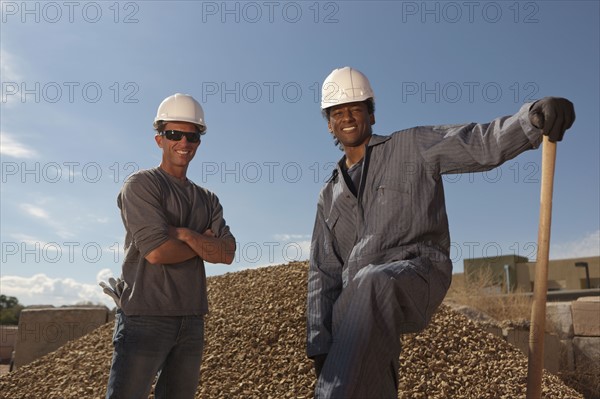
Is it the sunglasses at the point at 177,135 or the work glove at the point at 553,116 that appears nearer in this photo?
the work glove at the point at 553,116

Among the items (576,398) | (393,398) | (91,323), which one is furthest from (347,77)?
(91,323)

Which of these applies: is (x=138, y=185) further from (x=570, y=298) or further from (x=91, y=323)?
(x=570, y=298)

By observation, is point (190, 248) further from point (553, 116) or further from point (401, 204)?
point (553, 116)

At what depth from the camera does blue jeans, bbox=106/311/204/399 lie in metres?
2.59

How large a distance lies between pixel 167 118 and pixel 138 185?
17.1 inches

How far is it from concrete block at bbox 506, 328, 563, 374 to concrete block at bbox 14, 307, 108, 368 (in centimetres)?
604

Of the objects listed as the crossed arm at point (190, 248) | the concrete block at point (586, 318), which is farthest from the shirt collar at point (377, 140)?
the concrete block at point (586, 318)

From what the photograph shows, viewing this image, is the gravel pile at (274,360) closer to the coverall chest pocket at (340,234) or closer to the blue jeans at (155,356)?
the blue jeans at (155,356)

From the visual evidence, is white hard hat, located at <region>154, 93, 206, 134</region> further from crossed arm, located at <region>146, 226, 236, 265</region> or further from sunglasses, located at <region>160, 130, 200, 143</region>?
crossed arm, located at <region>146, 226, 236, 265</region>

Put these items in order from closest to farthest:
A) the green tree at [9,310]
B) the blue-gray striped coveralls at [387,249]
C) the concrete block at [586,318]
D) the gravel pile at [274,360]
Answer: the blue-gray striped coveralls at [387,249], the gravel pile at [274,360], the concrete block at [586,318], the green tree at [9,310]

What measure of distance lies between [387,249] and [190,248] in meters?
1.01

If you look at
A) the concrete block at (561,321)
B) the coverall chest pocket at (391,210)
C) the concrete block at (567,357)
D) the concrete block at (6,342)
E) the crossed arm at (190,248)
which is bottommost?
the concrete block at (6,342)

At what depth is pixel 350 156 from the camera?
2.64 meters

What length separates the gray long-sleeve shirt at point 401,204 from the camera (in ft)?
7.25
